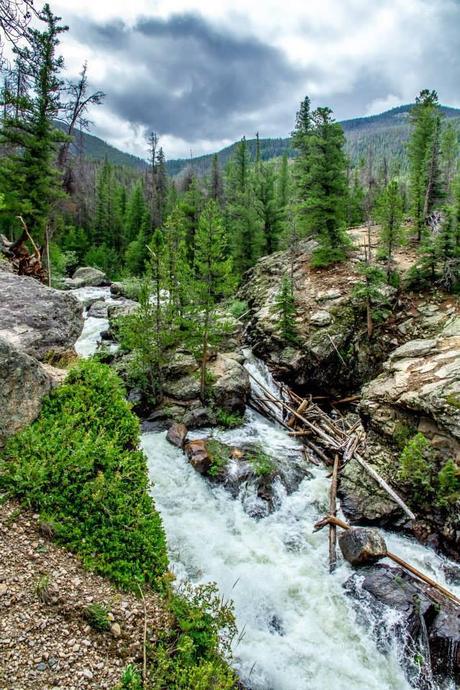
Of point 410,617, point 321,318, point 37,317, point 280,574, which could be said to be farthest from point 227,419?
point 410,617

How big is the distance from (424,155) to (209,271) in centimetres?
2787

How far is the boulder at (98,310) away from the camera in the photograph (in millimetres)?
29038

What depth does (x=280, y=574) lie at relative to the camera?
368 inches

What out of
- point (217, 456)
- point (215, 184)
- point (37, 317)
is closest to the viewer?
point (37, 317)

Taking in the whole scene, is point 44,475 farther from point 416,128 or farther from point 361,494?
point 416,128

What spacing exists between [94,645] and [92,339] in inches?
799

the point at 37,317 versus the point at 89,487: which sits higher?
the point at 37,317

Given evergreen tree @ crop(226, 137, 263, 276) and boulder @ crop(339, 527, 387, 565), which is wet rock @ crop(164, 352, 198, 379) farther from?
evergreen tree @ crop(226, 137, 263, 276)

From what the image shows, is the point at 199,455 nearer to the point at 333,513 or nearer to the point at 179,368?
the point at 333,513

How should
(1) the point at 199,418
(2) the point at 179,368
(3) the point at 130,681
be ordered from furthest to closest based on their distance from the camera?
(2) the point at 179,368, (1) the point at 199,418, (3) the point at 130,681

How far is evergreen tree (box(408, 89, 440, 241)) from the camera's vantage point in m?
29.9

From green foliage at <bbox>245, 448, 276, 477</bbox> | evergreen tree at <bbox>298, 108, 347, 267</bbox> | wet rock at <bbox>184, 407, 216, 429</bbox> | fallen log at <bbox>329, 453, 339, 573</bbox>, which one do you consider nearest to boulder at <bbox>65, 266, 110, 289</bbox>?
evergreen tree at <bbox>298, 108, 347, 267</bbox>

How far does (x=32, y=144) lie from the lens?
2367 cm

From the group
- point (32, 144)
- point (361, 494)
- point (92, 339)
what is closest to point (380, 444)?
point (361, 494)
